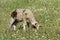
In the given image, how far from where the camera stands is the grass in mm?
11234

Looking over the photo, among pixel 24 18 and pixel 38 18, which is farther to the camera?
pixel 38 18

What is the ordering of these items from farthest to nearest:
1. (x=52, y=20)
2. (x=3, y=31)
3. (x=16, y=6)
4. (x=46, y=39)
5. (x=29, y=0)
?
(x=29, y=0)
(x=16, y=6)
(x=52, y=20)
(x=3, y=31)
(x=46, y=39)

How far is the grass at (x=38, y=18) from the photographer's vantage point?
442 inches

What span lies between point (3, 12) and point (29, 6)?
1886 mm

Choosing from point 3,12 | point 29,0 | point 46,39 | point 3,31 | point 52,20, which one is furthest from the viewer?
point 29,0

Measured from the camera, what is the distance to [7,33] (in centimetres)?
1166

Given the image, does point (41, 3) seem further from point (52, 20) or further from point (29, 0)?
point (52, 20)

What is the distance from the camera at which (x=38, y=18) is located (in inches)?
571

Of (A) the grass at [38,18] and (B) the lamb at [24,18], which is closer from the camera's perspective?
(A) the grass at [38,18]

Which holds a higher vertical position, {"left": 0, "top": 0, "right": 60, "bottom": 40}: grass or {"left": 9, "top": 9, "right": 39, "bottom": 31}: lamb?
{"left": 9, "top": 9, "right": 39, "bottom": 31}: lamb

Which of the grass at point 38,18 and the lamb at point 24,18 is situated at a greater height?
the lamb at point 24,18

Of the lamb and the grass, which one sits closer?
the grass

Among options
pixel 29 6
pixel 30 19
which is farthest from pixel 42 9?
pixel 30 19

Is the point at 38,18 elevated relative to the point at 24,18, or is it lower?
lower
